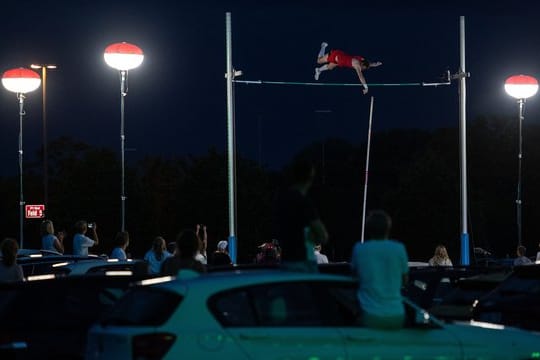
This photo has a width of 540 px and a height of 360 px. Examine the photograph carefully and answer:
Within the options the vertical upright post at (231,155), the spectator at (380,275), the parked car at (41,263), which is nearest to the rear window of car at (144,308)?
the spectator at (380,275)

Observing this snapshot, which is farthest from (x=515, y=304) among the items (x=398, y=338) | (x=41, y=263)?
(x=41, y=263)

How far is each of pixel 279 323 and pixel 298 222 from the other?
104 centimetres

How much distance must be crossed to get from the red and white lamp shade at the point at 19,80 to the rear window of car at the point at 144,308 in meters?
35.6

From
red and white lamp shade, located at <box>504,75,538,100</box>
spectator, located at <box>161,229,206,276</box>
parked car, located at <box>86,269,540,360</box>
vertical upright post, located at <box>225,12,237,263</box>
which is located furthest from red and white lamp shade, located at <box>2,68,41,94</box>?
parked car, located at <box>86,269,540,360</box>

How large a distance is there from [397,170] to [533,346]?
91364 millimetres

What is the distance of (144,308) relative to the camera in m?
9.63

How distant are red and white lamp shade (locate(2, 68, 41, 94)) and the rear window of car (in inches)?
1403

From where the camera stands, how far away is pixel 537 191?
285 feet

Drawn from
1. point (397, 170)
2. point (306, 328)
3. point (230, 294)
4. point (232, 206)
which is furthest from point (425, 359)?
point (397, 170)

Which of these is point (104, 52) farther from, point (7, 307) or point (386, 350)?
point (386, 350)

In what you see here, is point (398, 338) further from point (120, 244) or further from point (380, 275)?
point (120, 244)

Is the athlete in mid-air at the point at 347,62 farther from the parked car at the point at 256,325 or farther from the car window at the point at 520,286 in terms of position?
the parked car at the point at 256,325

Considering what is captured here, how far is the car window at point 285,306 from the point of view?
9.54m

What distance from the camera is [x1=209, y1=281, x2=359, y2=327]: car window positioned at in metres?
9.54
